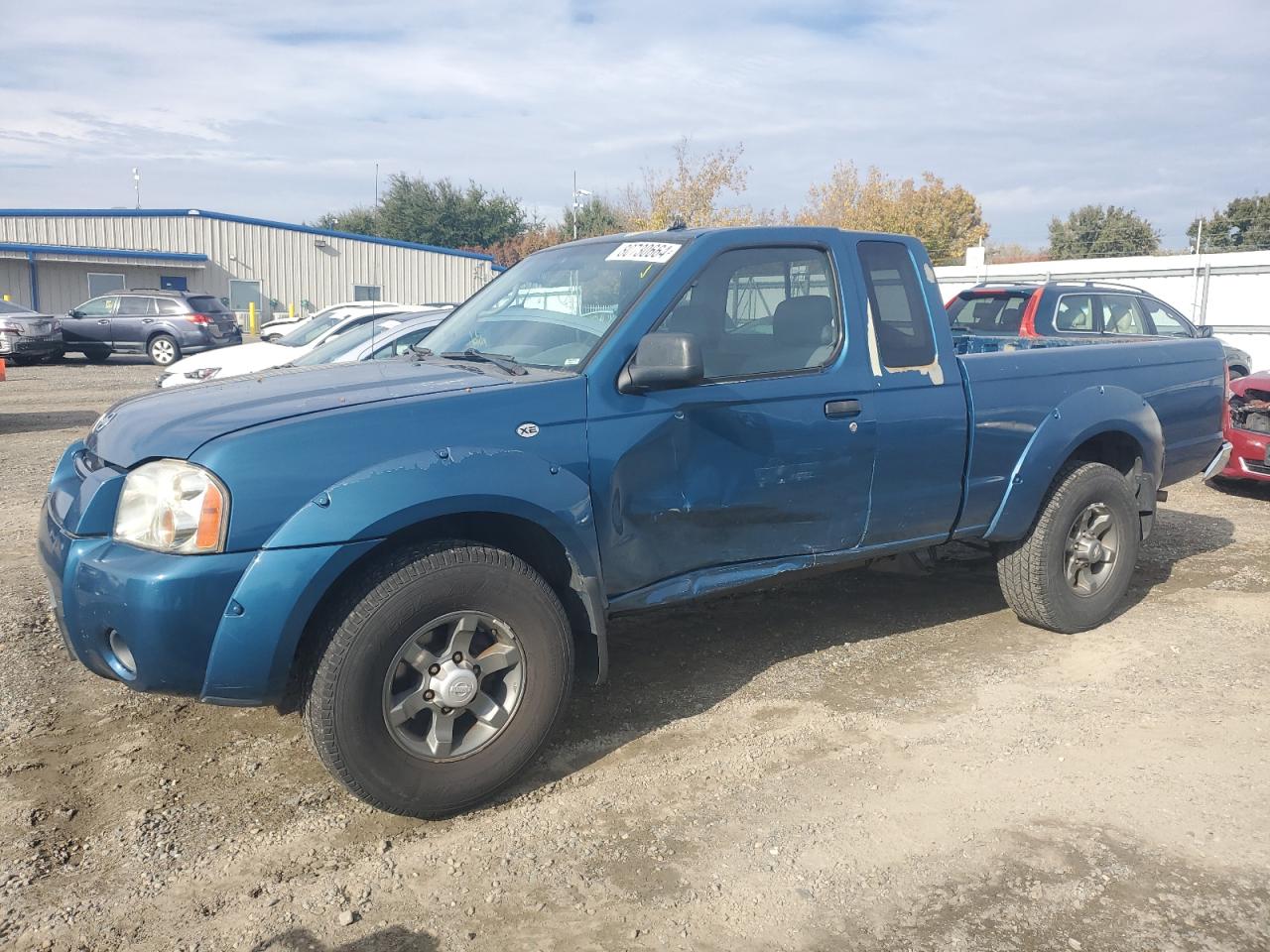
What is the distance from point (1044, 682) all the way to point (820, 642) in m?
1.03

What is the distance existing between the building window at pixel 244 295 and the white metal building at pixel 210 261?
0.12 feet

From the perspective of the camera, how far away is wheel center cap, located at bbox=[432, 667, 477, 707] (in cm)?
324

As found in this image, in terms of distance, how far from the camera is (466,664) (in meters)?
3.28

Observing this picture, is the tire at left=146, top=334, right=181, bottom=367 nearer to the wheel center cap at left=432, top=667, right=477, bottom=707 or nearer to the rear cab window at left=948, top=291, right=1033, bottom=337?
the rear cab window at left=948, top=291, right=1033, bottom=337

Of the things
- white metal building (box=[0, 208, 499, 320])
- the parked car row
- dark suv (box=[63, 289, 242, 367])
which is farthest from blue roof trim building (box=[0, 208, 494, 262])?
the parked car row

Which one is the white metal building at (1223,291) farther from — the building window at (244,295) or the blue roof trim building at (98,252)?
the blue roof trim building at (98,252)

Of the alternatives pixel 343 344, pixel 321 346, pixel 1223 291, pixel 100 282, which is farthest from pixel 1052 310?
pixel 100 282

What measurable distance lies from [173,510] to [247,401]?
587 mm

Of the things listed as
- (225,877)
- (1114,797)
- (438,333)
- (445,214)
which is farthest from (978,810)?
(445,214)

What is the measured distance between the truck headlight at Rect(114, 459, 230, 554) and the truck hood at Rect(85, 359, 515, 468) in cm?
7

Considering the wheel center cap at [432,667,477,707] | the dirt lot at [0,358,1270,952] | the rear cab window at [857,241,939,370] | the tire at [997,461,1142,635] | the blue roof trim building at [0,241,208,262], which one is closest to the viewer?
the dirt lot at [0,358,1270,952]

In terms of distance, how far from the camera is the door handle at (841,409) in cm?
408

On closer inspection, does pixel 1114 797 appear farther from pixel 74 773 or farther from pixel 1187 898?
pixel 74 773

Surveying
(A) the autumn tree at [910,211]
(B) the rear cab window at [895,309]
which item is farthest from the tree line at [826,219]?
(B) the rear cab window at [895,309]
